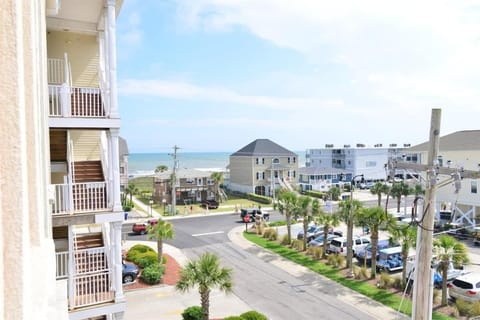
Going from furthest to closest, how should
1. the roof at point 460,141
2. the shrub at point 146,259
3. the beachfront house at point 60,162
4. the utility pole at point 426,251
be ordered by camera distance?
the roof at point 460,141 < the shrub at point 146,259 < the utility pole at point 426,251 < the beachfront house at point 60,162

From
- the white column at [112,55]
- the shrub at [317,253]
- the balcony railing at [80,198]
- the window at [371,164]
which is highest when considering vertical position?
the white column at [112,55]

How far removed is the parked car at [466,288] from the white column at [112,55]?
18.3 metres

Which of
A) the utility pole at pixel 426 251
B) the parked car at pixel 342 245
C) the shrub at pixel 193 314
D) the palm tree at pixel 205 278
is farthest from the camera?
the parked car at pixel 342 245

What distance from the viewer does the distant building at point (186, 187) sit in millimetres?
49000

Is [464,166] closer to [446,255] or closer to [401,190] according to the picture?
[401,190]

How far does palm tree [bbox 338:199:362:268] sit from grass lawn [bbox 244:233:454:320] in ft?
4.43

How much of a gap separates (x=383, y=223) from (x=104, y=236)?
50.7 ft

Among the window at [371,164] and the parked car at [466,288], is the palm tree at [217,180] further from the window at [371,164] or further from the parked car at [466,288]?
the parked car at [466,288]

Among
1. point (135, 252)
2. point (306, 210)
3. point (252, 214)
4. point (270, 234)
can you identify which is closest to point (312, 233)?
point (270, 234)

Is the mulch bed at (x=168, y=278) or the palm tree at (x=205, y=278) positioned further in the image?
the mulch bed at (x=168, y=278)

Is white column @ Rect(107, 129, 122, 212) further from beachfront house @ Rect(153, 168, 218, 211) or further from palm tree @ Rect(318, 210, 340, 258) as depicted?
beachfront house @ Rect(153, 168, 218, 211)

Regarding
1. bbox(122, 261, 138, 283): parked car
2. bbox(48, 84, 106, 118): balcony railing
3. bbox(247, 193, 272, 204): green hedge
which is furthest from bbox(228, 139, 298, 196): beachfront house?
bbox(48, 84, 106, 118): balcony railing

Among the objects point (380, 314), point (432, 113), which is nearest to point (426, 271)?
point (432, 113)

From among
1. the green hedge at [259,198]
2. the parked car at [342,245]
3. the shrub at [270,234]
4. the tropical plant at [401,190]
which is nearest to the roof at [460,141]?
the tropical plant at [401,190]
